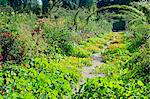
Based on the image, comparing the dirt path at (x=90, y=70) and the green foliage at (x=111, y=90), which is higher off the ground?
the green foliage at (x=111, y=90)

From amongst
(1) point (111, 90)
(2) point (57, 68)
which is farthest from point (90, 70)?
(1) point (111, 90)

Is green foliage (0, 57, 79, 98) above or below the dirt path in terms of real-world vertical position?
above

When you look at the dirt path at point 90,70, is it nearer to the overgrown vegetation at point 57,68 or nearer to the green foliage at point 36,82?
the overgrown vegetation at point 57,68

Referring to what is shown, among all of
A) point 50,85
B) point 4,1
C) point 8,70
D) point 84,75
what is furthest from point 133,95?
point 4,1

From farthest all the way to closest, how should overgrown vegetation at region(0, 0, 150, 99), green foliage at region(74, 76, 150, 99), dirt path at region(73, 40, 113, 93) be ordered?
dirt path at region(73, 40, 113, 93)
overgrown vegetation at region(0, 0, 150, 99)
green foliage at region(74, 76, 150, 99)

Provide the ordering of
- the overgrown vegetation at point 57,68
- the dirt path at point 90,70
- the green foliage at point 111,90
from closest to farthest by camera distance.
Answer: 1. the green foliage at point 111,90
2. the overgrown vegetation at point 57,68
3. the dirt path at point 90,70

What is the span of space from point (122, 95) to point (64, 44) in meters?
10.5

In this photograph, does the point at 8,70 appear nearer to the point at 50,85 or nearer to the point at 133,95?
the point at 50,85

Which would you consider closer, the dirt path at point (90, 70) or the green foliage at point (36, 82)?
the green foliage at point (36, 82)

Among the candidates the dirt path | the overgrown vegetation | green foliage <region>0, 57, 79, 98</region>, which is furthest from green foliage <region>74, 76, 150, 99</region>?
the dirt path

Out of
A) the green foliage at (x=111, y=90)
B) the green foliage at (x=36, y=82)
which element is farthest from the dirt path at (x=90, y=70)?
the green foliage at (x=111, y=90)

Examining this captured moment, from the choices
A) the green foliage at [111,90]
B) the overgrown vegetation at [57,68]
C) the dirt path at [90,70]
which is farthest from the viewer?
the dirt path at [90,70]

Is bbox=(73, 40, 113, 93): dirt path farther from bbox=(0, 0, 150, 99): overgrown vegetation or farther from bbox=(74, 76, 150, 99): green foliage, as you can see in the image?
bbox=(74, 76, 150, 99): green foliage

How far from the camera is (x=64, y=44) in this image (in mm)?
19453
